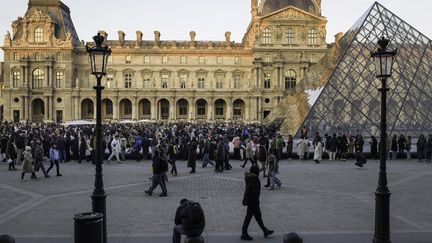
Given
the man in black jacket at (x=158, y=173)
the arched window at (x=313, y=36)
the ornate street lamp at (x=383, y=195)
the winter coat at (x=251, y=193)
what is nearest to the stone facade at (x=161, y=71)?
the arched window at (x=313, y=36)

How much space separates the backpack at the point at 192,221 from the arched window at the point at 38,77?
60.6 metres

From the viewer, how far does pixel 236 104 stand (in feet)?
209

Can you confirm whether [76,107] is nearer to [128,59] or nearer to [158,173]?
[128,59]

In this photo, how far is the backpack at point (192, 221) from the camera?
5.22 meters

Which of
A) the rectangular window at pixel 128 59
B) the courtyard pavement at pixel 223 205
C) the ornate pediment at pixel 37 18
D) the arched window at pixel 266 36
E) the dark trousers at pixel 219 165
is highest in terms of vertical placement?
the ornate pediment at pixel 37 18

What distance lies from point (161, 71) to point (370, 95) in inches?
1742

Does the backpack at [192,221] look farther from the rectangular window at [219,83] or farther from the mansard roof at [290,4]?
the mansard roof at [290,4]

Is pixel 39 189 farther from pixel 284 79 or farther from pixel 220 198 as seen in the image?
pixel 284 79

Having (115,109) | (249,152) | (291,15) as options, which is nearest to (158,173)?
(249,152)

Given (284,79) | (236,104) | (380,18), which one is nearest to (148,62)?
(236,104)

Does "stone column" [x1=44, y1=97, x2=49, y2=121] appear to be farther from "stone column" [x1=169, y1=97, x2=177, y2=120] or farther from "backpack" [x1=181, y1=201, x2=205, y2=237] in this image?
"backpack" [x1=181, y1=201, x2=205, y2=237]

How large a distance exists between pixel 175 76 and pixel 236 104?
33.8 feet

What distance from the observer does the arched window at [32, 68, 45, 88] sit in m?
60.5

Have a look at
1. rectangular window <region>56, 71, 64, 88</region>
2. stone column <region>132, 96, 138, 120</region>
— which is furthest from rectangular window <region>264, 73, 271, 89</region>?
rectangular window <region>56, 71, 64, 88</region>
